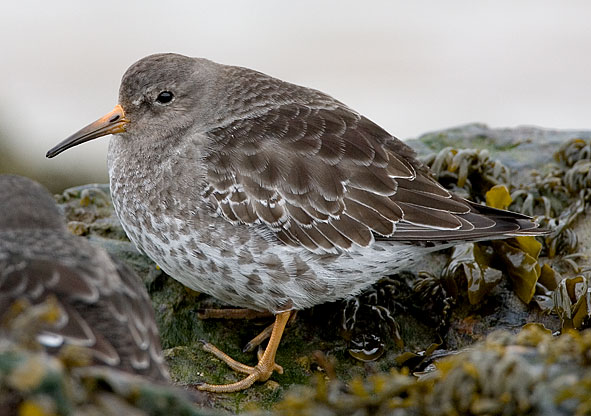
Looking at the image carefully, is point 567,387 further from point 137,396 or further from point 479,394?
point 137,396

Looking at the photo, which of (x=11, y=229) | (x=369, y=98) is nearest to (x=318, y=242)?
(x=11, y=229)

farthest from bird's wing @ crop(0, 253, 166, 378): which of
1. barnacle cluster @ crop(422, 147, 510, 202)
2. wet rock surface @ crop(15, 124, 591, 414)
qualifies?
barnacle cluster @ crop(422, 147, 510, 202)

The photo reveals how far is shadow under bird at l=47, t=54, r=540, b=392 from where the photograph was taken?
493 centimetres

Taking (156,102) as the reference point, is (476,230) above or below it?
below

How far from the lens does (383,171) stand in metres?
5.08

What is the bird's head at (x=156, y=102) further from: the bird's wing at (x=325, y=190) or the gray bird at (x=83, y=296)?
the gray bird at (x=83, y=296)

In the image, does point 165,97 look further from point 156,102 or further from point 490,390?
point 490,390

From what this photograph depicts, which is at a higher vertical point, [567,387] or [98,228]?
[567,387]

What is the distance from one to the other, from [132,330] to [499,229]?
262 centimetres

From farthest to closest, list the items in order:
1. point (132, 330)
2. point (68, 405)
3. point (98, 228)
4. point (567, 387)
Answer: point (98, 228) → point (132, 330) → point (567, 387) → point (68, 405)

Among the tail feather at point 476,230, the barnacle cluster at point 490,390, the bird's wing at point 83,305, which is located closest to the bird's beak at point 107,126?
the tail feather at point 476,230

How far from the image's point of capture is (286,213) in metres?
4.92

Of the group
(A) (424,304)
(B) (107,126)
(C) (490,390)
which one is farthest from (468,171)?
(C) (490,390)

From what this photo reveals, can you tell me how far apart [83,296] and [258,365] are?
1974 millimetres
